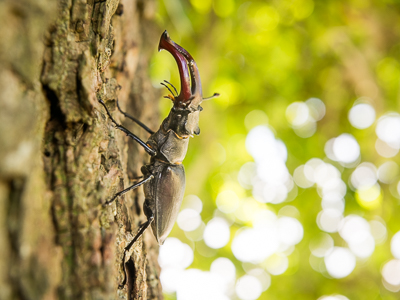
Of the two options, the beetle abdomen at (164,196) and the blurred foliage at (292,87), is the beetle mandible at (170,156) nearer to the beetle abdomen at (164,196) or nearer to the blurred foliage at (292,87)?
the beetle abdomen at (164,196)

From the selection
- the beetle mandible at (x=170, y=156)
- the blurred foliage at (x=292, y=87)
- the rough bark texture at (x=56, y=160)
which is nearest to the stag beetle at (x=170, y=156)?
the beetle mandible at (x=170, y=156)

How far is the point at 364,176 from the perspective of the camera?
4.91 metres

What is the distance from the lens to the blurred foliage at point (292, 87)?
151 inches

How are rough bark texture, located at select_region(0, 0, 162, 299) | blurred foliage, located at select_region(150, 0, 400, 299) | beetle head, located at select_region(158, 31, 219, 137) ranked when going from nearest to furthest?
rough bark texture, located at select_region(0, 0, 162, 299) → beetle head, located at select_region(158, 31, 219, 137) → blurred foliage, located at select_region(150, 0, 400, 299)

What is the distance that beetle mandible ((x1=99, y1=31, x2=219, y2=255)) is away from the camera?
6.31 ft

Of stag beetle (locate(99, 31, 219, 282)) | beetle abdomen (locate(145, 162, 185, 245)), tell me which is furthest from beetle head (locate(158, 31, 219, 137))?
beetle abdomen (locate(145, 162, 185, 245))

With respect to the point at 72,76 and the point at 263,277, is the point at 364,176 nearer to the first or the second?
the point at 263,277

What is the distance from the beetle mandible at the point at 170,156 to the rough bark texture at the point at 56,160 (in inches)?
17.9

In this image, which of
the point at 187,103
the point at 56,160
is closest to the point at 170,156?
the point at 187,103

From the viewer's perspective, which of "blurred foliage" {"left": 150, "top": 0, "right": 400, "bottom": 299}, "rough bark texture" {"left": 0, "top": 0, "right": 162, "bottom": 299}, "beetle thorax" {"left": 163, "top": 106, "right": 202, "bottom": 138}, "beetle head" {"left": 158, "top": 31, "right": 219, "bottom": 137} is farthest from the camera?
"blurred foliage" {"left": 150, "top": 0, "right": 400, "bottom": 299}

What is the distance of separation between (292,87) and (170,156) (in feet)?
10.0

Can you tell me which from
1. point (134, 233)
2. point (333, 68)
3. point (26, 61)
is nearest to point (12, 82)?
point (26, 61)

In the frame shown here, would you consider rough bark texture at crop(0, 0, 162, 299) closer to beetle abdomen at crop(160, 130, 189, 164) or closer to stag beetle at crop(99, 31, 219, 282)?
stag beetle at crop(99, 31, 219, 282)

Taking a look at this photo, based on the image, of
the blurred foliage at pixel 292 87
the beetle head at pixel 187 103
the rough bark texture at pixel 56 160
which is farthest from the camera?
the blurred foliage at pixel 292 87
